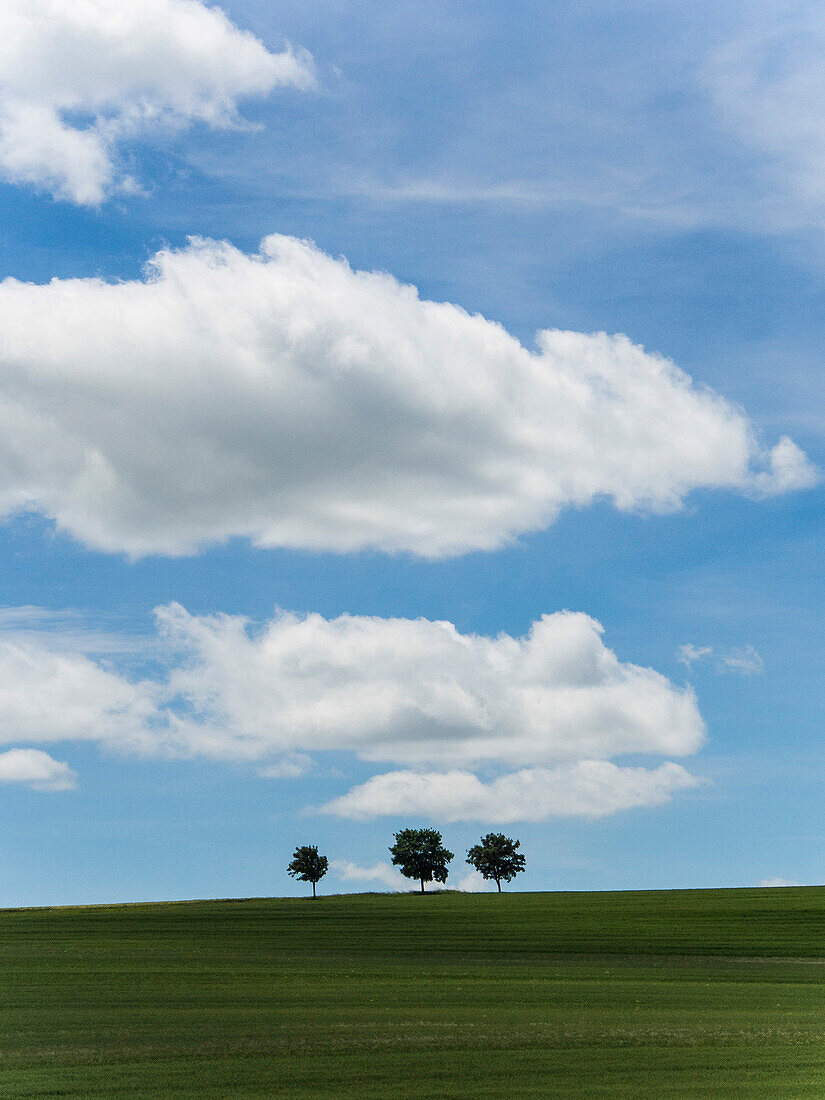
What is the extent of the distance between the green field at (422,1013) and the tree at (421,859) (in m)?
74.6

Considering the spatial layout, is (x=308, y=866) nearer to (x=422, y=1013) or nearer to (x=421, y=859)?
(x=421, y=859)

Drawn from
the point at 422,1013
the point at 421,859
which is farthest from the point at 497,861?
the point at 422,1013

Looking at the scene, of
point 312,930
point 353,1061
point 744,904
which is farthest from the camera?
point 744,904

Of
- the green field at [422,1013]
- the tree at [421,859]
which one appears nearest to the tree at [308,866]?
the tree at [421,859]

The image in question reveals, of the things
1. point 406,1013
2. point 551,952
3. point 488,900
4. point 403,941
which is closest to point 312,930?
point 403,941

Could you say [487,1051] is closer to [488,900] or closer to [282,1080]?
[282,1080]

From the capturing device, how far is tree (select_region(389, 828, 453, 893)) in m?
150

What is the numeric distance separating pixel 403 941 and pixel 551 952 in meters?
12.3

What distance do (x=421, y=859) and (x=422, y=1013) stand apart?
4857 inches

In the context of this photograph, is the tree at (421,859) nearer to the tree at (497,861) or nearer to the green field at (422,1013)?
the tree at (497,861)

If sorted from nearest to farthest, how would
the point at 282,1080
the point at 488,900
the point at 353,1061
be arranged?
the point at 282,1080 < the point at 353,1061 < the point at 488,900

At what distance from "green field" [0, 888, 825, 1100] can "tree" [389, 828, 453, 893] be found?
74.6 meters

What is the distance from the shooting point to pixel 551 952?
63.6 meters

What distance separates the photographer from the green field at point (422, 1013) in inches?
847
